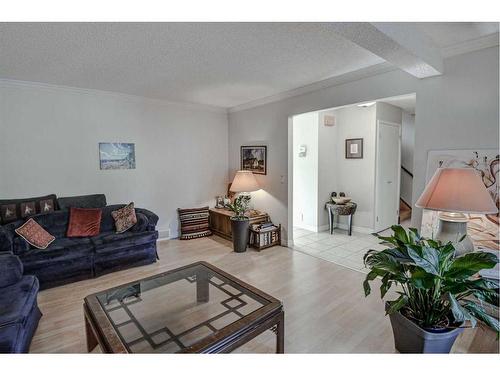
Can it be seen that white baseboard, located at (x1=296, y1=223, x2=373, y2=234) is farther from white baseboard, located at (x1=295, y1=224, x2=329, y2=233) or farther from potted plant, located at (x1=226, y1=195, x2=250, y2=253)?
potted plant, located at (x1=226, y1=195, x2=250, y2=253)

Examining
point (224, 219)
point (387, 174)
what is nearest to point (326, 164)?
point (387, 174)

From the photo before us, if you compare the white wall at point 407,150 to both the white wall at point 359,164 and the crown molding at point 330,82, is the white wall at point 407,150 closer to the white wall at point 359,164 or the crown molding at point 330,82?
the white wall at point 359,164

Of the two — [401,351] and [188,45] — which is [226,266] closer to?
[401,351]

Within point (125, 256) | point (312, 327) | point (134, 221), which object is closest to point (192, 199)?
point (134, 221)

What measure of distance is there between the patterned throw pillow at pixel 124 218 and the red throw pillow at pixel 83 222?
0.74 ft

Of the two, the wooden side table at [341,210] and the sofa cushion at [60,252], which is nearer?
the sofa cushion at [60,252]

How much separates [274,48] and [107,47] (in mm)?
1522

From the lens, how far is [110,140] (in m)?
4.23

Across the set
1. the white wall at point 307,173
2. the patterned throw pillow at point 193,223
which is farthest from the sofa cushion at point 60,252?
the white wall at point 307,173

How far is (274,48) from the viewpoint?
2.53 meters

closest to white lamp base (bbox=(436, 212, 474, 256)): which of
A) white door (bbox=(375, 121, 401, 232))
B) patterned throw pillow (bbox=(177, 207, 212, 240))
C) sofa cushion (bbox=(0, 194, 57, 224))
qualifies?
white door (bbox=(375, 121, 401, 232))

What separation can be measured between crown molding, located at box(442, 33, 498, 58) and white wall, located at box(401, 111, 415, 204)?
3.91m

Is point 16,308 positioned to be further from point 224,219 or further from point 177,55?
point 224,219

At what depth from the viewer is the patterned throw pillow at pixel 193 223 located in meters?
4.89
